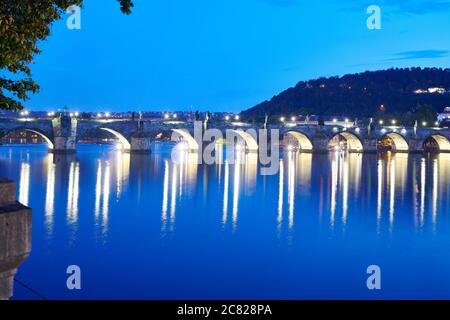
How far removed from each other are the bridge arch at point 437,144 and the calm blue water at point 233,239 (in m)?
50.7

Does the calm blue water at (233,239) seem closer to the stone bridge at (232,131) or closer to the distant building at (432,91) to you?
the stone bridge at (232,131)

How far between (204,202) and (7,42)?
15064 millimetres

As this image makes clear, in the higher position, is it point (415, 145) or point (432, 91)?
point (432, 91)

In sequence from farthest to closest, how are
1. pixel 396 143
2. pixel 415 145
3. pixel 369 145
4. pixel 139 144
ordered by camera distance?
pixel 396 143
pixel 415 145
pixel 369 145
pixel 139 144

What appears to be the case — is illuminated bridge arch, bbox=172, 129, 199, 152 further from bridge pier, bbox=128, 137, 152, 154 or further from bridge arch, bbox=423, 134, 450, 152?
bridge arch, bbox=423, 134, 450, 152

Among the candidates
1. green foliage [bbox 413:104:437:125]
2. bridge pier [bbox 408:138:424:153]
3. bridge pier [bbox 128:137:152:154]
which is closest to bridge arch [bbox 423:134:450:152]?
bridge pier [bbox 408:138:424:153]

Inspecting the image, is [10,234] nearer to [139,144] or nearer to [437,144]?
[139,144]

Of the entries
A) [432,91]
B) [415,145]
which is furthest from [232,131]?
[432,91]

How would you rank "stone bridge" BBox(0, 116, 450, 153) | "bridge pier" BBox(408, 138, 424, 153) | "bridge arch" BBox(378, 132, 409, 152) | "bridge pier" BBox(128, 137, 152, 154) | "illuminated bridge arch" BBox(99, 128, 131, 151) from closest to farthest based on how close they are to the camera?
"stone bridge" BBox(0, 116, 450, 153) < "illuminated bridge arch" BBox(99, 128, 131, 151) < "bridge pier" BBox(128, 137, 152, 154) < "bridge pier" BBox(408, 138, 424, 153) < "bridge arch" BBox(378, 132, 409, 152)

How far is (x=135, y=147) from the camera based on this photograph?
49.8 metres

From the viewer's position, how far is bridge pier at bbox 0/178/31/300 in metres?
3.40

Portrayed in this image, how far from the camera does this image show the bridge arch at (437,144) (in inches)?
2778

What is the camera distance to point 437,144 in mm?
74500

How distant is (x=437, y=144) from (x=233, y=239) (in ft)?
227
